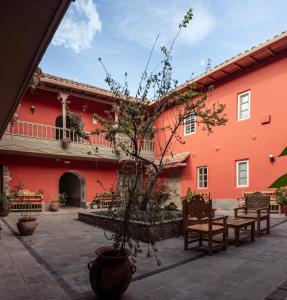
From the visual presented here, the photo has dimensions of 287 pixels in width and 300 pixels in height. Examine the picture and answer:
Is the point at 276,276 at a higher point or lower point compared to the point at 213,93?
lower

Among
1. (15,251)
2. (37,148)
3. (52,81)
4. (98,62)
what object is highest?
(52,81)

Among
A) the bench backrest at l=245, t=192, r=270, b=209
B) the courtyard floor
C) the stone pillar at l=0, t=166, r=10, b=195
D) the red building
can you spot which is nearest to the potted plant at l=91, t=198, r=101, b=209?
the red building

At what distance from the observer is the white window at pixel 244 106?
39.4 feet

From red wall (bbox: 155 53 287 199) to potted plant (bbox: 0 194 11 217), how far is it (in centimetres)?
859

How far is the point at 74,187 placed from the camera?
16.7m

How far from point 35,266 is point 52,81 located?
396 inches

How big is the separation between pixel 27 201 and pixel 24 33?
10.9 m

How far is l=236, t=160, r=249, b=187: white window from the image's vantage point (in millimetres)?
11734

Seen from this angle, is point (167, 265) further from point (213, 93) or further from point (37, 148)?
point (213, 93)

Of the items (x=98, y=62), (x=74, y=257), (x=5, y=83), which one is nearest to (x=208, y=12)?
(x=98, y=62)

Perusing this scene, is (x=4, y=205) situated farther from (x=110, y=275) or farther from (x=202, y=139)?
(x=110, y=275)

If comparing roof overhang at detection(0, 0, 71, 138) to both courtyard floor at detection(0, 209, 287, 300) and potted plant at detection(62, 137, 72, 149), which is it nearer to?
courtyard floor at detection(0, 209, 287, 300)

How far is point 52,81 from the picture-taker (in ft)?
41.8

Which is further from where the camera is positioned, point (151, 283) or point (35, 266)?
point (35, 266)
